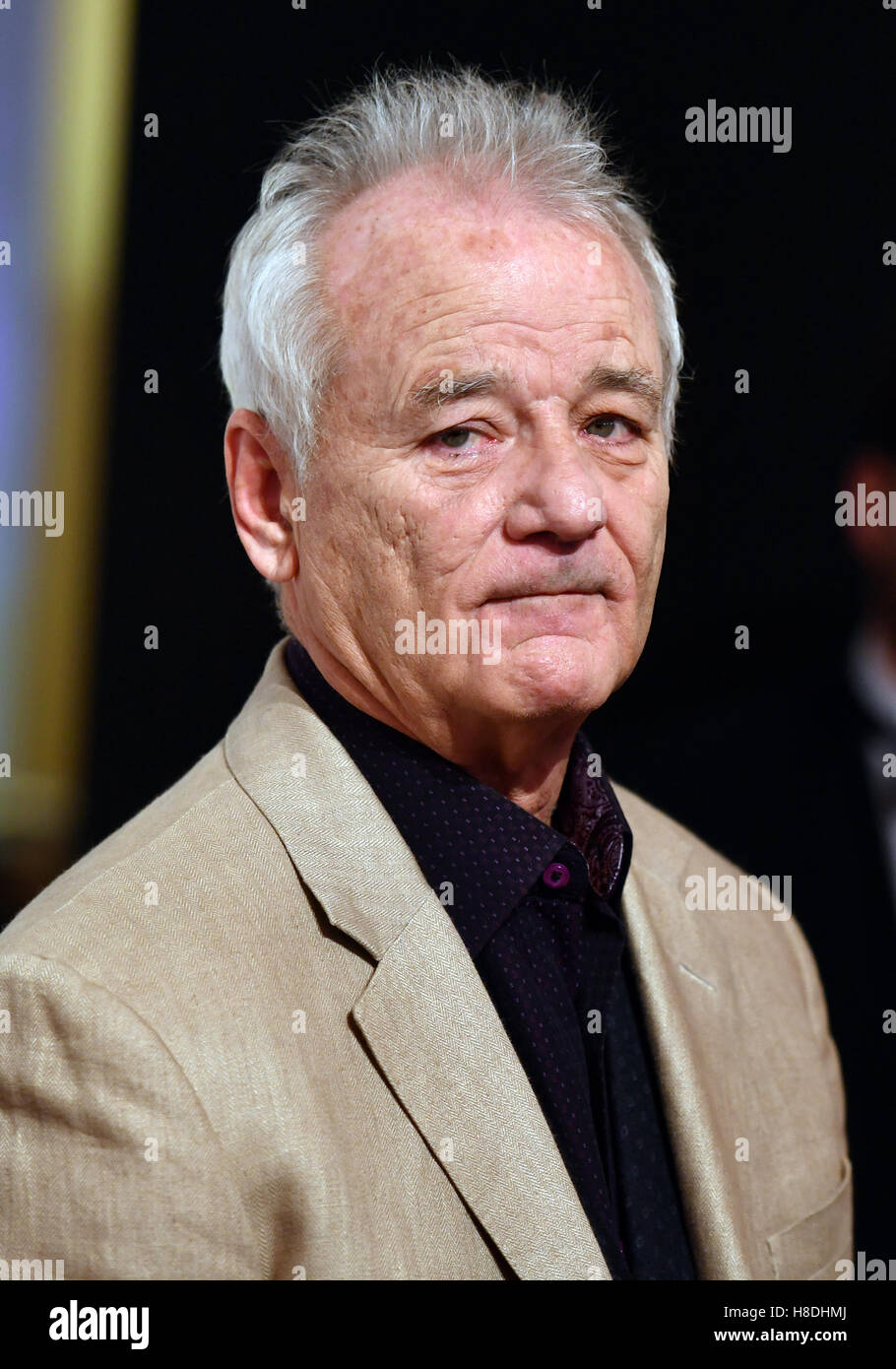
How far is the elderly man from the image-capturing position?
149 cm

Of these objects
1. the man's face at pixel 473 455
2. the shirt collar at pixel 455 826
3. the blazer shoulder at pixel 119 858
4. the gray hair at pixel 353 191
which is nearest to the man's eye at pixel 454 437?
the man's face at pixel 473 455

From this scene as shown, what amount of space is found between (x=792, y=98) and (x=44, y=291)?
5.30 feet

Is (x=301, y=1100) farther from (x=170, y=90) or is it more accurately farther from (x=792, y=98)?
(x=792, y=98)

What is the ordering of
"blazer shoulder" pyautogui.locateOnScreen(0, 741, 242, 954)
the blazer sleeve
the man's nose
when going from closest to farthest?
1. the blazer sleeve
2. "blazer shoulder" pyautogui.locateOnScreen(0, 741, 242, 954)
3. the man's nose

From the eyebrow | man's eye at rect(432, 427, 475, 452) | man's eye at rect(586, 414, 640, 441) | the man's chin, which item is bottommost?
the man's chin

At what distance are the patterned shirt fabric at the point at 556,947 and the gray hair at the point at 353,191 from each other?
360 millimetres

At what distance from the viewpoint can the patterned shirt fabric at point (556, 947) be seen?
1731mm

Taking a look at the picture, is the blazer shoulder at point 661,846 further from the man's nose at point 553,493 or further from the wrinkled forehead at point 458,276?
the wrinkled forehead at point 458,276

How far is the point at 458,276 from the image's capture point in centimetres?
173

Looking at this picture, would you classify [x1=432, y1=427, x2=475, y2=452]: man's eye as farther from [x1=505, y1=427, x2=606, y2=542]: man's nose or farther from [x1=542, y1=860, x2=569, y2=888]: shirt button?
[x1=542, y1=860, x2=569, y2=888]: shirt button

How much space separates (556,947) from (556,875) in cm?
9

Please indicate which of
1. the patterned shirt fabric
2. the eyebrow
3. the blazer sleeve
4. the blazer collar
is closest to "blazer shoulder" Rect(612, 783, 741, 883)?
the patterned shirt fabric

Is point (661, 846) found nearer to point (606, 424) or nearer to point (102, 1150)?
point (606, 424)

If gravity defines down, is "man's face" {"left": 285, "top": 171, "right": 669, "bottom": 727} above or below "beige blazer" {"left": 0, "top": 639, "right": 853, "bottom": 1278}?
above
